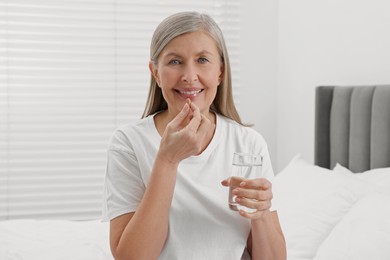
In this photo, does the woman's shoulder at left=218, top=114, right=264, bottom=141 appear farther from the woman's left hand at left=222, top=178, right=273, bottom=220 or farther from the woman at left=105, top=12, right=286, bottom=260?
the woman's left hand at left=222, top=178, right=273, bottom=220

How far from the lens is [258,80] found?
3494mm

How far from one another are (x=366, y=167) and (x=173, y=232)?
139 centimetres

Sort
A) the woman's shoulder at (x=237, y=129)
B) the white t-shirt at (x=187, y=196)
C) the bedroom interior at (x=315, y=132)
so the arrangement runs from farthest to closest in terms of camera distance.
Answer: the bedroom interior at (x=315, y=132) → the woman's shoulder at (x=237, y=129) → the white t-shirt at (x=187, y=196)

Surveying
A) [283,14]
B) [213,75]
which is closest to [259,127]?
[283,14]

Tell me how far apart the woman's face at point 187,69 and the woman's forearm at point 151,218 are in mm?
173

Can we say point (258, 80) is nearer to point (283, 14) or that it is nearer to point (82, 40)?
point (283, 14)

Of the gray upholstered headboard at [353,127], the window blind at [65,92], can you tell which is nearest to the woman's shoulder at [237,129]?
the gray upholstered headboard at [353,127]

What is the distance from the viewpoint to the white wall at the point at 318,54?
238 centimetres

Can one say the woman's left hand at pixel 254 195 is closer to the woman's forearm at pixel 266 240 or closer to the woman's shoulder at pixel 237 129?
the woman's forearm at pixel 266 240

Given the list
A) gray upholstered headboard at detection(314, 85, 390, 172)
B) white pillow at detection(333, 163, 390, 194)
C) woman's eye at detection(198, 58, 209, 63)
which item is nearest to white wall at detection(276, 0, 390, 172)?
gray upholstered headboard at detection(314, 85, 390, 172)

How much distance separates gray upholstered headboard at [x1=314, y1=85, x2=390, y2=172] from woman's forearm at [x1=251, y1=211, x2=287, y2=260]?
1109mm

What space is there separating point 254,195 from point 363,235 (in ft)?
2.07

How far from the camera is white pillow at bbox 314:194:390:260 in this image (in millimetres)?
1535

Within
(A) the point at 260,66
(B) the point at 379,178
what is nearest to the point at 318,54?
(A) the point at 260,66
